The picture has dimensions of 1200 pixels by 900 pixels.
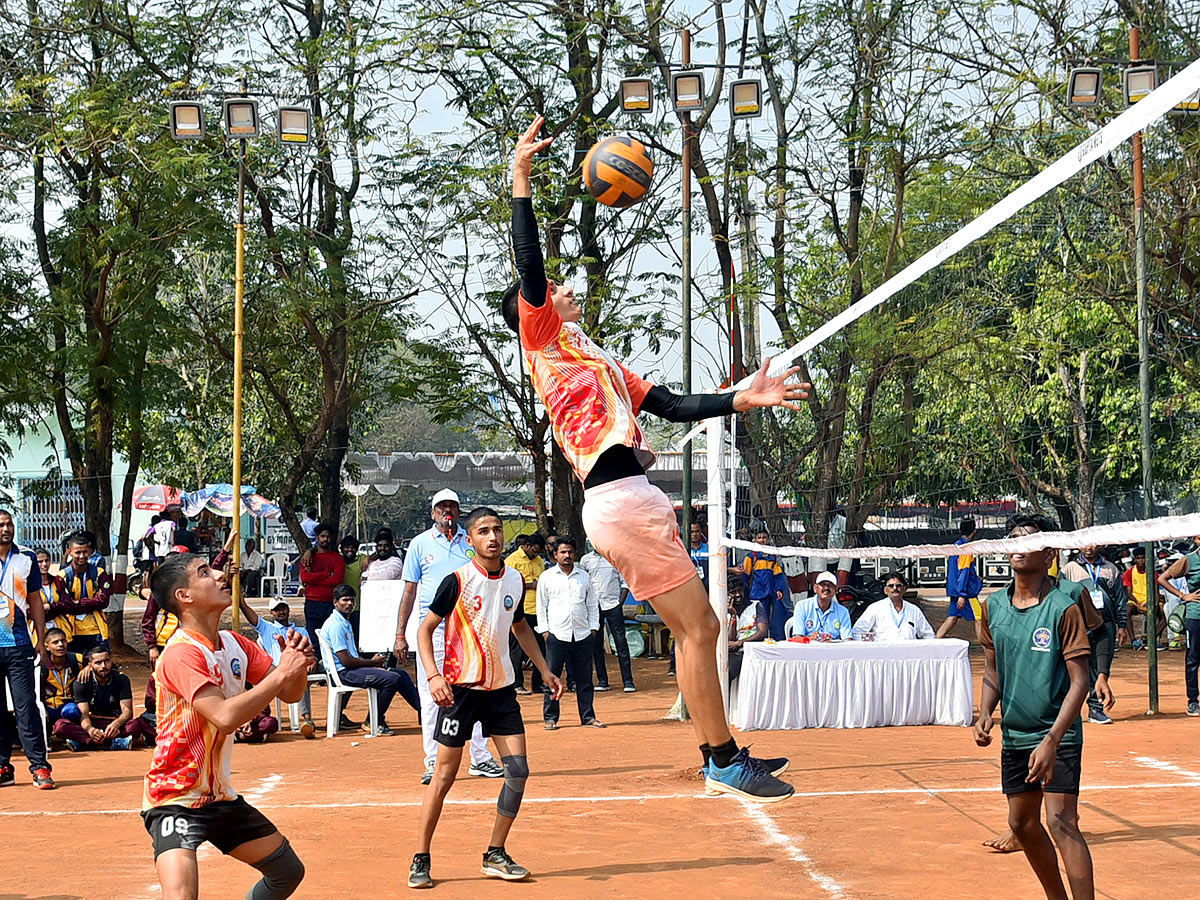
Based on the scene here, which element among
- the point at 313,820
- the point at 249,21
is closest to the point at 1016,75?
the point at 249,21

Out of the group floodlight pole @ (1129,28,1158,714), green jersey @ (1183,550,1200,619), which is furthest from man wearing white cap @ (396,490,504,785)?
green jersey @ (1183,550,1200,619)

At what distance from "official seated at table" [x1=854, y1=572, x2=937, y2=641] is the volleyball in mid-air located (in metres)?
8.32

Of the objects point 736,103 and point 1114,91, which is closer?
point 736,103

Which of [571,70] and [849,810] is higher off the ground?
[571,70]

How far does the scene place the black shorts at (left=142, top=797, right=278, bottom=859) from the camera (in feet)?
14.0

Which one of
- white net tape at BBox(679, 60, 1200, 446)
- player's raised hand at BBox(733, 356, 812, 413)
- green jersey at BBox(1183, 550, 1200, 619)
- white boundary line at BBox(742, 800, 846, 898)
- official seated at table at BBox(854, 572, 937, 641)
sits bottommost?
white boundary line at BBox(742, 800, 846, 898)

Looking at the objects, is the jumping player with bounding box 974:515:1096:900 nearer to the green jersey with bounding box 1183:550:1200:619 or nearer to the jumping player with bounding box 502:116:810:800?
the jumping player with bounding box 502:116:810:800

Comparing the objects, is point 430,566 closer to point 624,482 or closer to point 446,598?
point 446,598

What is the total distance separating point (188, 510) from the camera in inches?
1120

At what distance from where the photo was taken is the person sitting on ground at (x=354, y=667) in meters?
12.6

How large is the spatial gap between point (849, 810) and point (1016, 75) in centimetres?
1167

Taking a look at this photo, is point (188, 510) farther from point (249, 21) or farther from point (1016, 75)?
point (1016, 75)

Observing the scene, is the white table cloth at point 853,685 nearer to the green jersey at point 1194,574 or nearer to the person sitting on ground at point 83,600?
the green jersey at point 1194,574

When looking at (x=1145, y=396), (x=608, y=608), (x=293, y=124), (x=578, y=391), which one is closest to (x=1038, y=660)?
(x=578, y=391)
